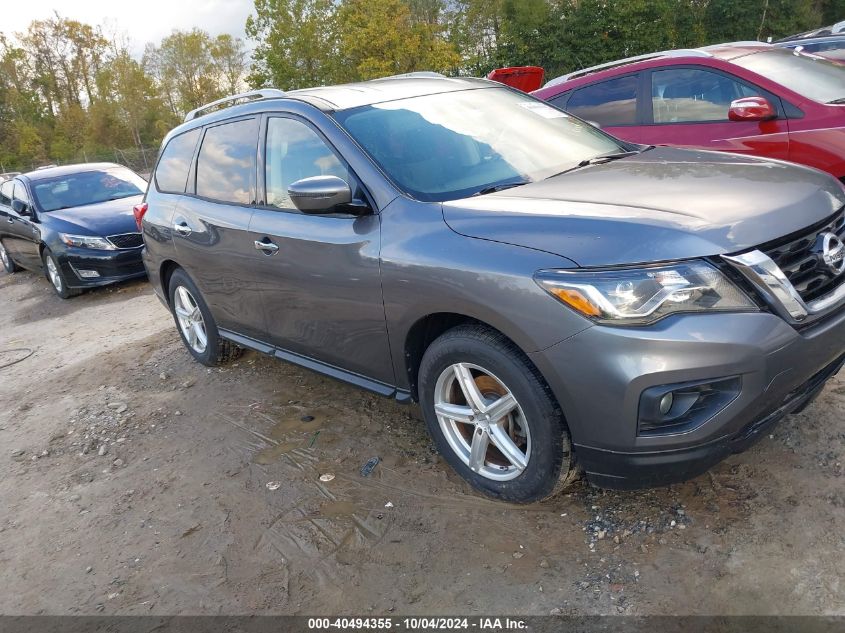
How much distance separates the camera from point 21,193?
33.3 ft

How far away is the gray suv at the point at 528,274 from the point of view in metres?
2.36

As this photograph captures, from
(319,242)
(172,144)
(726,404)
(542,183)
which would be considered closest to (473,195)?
(542,183)

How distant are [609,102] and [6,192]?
9627 mm

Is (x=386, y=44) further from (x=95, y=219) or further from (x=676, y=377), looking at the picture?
(x=676, y=377)

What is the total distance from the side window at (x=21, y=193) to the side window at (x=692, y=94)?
849 centimetres

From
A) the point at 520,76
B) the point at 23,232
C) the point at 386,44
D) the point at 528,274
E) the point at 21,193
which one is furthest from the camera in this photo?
the point at 386,44

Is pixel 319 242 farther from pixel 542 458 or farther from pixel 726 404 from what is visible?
pixel 726 404

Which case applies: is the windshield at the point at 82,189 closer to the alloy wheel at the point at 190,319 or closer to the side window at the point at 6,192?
the side window at the point at 6,192

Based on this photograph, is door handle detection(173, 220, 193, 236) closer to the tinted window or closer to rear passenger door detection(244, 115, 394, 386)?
the tinted window

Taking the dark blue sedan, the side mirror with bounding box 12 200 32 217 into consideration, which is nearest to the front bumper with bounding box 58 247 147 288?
the dark blue sedan

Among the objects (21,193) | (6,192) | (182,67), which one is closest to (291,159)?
(21,193)

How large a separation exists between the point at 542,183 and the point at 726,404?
1327 millimetres

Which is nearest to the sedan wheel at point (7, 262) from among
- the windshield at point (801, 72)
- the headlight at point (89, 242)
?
the headlight at point (89, 242)

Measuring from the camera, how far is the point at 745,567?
2.49 m
